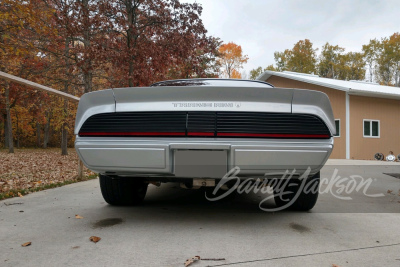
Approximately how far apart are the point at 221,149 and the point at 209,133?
0.54 feet

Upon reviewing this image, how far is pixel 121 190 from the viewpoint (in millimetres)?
3330

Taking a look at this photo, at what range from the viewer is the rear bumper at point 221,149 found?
8.11 ft

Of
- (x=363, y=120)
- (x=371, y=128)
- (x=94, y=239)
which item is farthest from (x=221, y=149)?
(x=371, y=128)

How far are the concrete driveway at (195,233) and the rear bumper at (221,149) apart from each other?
1.70 ft

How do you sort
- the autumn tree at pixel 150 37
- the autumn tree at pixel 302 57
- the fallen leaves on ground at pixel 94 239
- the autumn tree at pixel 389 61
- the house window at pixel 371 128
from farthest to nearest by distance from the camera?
1. the autumn tree at pixel 302 57
2. the autumn tree at pixel 389 61
3. the house window at pixel 371 128
4. the autumn tree at pixel 150 37
5. the fallen leaves on ground at pixel 94 239

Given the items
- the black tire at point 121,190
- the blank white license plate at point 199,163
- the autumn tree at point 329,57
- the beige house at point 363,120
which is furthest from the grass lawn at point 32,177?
the autumn tree at point 329,57

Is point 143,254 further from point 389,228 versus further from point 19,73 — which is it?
point 19,73

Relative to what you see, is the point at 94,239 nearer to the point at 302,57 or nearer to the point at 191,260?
the point at 191,260

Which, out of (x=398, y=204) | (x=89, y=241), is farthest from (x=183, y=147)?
(x=398, y=204)

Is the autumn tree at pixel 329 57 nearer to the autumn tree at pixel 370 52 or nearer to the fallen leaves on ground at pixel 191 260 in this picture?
the autumn tree at pixel 370 52

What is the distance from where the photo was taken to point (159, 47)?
902 centimetres

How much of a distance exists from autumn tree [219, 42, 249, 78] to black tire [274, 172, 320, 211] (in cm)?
3140

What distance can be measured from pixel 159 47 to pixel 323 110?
7.10 meters

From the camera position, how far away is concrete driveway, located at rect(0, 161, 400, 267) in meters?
2.05
